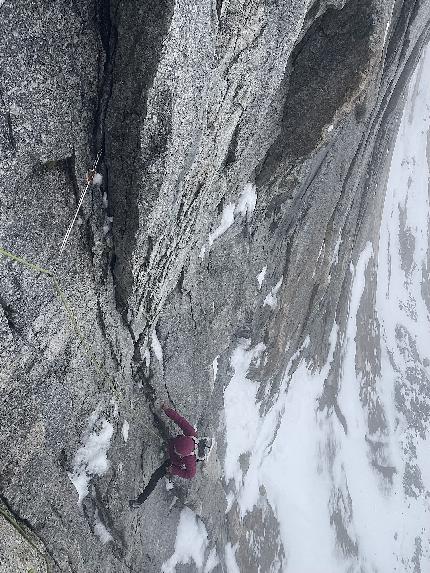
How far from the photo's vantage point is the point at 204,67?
5.32 meters

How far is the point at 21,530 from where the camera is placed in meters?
5.71

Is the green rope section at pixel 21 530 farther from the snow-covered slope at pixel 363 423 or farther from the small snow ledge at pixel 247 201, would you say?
the snow-covered slope at pixel 363 423

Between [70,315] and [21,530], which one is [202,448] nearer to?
[21,530]

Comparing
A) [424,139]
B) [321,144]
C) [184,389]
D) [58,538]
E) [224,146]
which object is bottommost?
[424,139]

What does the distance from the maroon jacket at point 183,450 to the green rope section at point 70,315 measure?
1.66 m

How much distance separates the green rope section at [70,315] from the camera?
5118mm

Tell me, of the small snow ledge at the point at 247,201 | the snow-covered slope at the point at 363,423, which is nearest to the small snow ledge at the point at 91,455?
the small snow ledge at the point at 247,201

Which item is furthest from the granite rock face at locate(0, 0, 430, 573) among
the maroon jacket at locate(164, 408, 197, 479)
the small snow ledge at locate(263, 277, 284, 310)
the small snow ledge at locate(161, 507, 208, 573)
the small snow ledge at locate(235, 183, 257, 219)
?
the small snow ledge at locate(263, 277, 284, 310)

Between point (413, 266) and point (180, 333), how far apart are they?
2819cm

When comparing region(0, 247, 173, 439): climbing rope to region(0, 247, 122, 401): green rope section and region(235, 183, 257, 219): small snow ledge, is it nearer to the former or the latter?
region(0, 247, 122, 401): green rope section

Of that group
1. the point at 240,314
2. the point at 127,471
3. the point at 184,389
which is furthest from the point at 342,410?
the point at 127,471

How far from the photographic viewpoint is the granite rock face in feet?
15.9

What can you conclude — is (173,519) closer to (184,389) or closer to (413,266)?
(184,389)

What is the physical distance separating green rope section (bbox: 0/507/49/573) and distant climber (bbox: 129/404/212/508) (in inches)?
124
